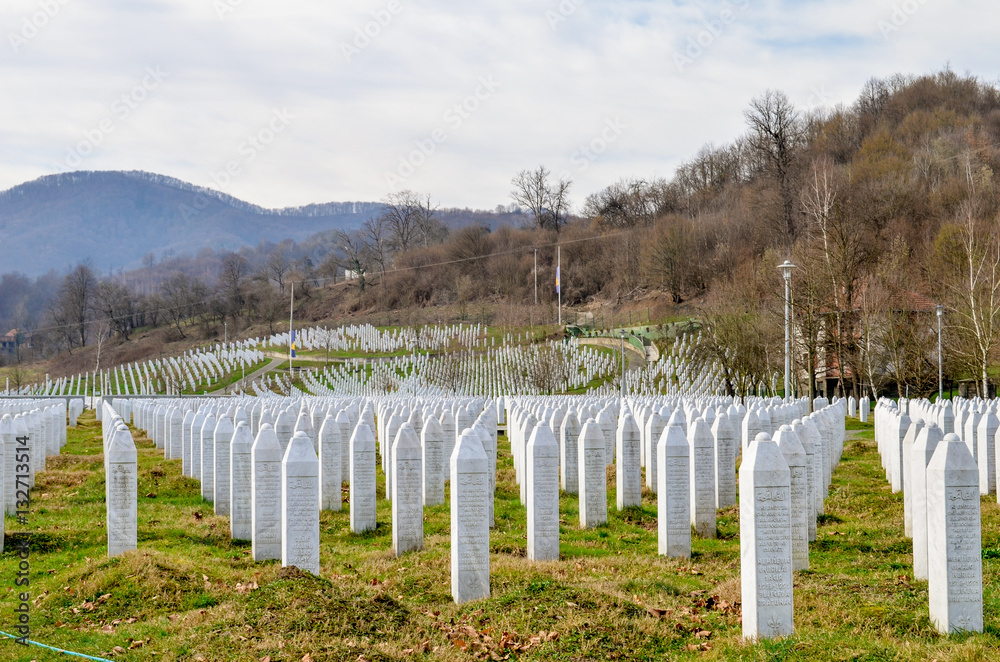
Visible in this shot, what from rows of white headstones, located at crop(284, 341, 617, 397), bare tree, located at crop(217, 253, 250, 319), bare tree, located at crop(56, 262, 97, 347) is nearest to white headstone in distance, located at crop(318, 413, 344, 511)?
rows of white headstones, located at crop(284, 341, 617, 397)

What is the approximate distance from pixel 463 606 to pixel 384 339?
67529 millimetres

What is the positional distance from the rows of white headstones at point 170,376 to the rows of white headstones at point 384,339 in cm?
647

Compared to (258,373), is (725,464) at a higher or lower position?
lower

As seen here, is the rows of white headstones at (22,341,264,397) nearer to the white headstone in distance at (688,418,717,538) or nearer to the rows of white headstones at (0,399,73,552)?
the rows of white headstones at (0,399,73,552)

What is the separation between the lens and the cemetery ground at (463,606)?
5934mm

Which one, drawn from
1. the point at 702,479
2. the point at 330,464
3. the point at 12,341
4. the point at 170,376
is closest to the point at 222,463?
the point at 330,464

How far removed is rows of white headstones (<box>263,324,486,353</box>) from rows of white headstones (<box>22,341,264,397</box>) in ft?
21.2

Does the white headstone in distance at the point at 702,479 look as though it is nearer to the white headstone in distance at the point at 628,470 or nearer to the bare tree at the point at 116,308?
the white headstone in distance at the point at 628,470

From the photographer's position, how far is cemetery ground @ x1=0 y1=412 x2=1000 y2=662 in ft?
19.5

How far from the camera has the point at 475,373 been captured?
5578cm

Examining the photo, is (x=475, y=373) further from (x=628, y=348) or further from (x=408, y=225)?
(x=408, y=225)

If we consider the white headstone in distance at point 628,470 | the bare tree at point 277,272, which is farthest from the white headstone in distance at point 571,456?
the bare tree at point 277,272

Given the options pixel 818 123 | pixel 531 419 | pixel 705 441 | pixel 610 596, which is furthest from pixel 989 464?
pixel 818 123

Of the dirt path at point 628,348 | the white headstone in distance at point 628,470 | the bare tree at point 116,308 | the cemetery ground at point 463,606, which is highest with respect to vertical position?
the bare tree at point 116,308
